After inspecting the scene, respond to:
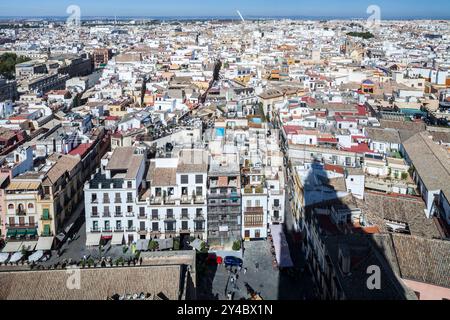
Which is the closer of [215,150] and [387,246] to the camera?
[387,246]

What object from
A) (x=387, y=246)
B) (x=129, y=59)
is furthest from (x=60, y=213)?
(x=129, y=59)

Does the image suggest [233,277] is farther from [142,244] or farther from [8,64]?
[8,64]

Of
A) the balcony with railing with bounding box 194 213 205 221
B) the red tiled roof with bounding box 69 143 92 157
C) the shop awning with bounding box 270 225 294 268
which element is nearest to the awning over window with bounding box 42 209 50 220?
the red tiled roof with bounding box 69 143 92 157

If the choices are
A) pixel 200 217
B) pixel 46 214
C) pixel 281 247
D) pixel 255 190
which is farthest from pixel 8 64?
pixel 281 247

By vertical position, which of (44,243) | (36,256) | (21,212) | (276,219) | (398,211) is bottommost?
(36,256)

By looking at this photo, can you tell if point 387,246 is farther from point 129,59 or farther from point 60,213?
point 129,59

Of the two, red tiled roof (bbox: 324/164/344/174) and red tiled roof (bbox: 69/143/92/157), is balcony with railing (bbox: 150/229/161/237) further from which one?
red tiled roof (bbox: 324/164/344/174)
